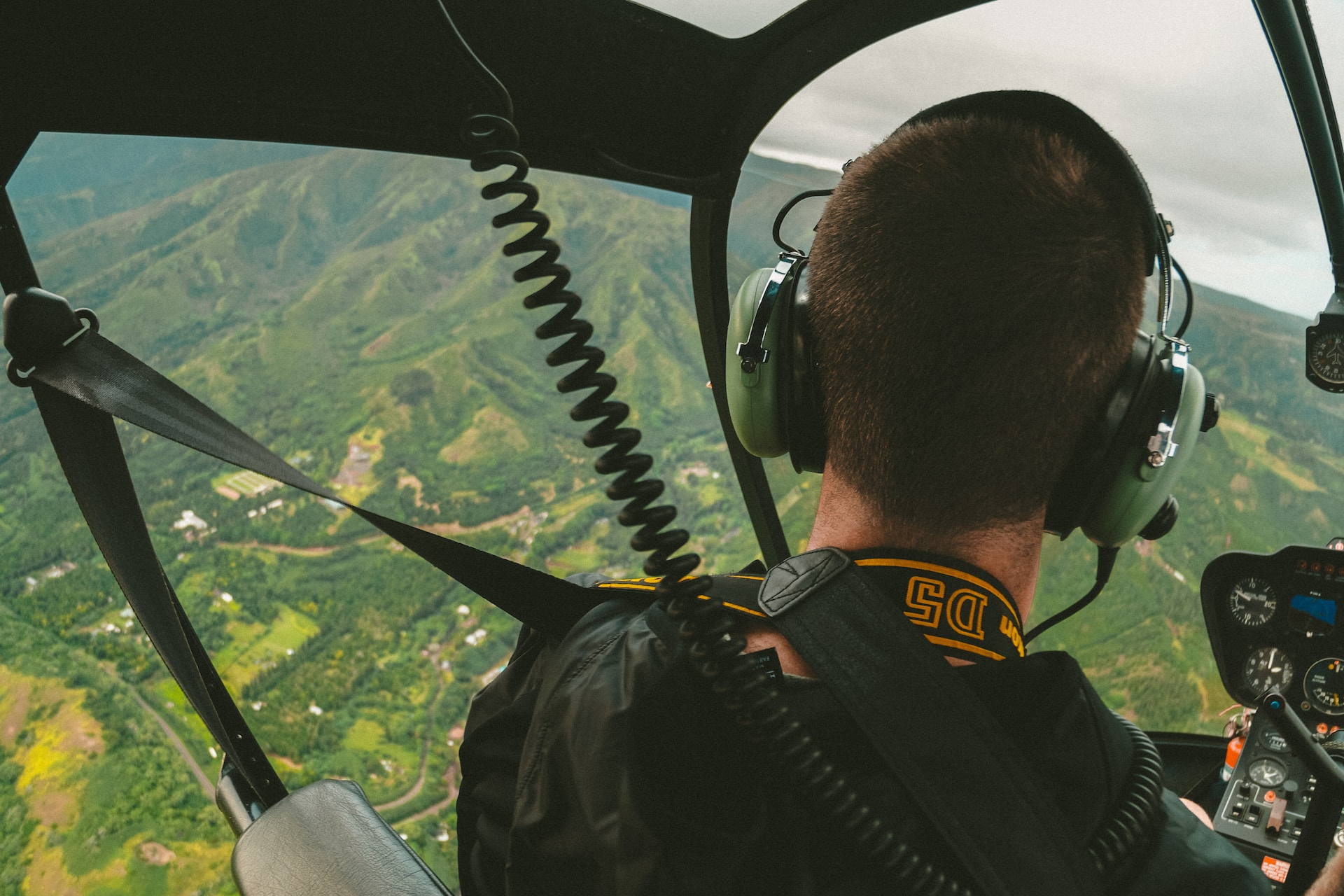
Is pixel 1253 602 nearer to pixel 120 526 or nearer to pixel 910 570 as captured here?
pixel 910 570

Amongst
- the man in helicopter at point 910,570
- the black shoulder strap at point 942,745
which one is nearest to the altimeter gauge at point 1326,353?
the man in helicopter at point 910,570

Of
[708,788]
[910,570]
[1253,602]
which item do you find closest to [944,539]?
[910,570]

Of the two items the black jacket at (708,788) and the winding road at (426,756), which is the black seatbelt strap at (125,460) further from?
the winding road at (426,756)

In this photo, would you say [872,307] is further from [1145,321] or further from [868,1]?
[868,1]

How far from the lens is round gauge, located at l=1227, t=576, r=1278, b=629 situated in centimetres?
156

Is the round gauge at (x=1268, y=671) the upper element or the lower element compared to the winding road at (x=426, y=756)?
upper

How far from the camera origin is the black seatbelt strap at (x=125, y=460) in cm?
76

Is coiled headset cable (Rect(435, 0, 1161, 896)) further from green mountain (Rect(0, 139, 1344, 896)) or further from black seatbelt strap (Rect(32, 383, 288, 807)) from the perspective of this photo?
black seatbelt strap (Rect(32, 383, 288, 807))

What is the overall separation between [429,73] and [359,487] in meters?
3.41

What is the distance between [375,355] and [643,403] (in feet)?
8.64

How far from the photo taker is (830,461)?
891 millimetres

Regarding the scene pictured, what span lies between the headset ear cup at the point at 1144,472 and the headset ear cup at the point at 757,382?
39cm

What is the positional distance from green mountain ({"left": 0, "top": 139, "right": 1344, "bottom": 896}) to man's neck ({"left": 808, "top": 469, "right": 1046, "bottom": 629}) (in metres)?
0.45

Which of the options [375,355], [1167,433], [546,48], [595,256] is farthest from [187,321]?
[1167,433]
